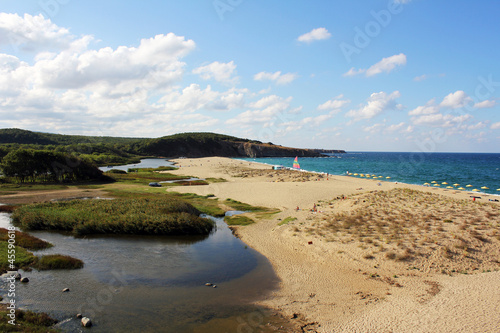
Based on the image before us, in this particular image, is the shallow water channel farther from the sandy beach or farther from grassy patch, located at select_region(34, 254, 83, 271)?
the sandy beach

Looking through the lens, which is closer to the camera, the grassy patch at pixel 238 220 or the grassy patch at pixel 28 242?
the grassy patch at pixel 28 242

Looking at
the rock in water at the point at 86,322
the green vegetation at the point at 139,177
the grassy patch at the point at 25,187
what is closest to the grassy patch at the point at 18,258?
the rock in water at the point at 86,322

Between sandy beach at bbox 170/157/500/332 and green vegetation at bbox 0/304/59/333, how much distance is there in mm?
11386

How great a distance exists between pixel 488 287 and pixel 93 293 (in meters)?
23.4

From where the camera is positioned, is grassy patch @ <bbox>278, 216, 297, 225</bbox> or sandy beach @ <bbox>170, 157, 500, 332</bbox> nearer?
sandy beach @ <bbox>170, 157, 500, 332</bbox>

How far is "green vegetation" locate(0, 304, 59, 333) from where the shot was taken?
12.2m

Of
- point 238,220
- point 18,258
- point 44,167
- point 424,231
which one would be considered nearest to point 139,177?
Result: point 44,167

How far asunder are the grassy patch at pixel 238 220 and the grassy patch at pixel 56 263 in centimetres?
1733

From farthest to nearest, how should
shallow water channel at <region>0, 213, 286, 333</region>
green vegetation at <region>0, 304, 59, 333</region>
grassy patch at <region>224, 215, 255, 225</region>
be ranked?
1. grassy patch at <region>224, 215, 255, 225</region>
2. shallow water channel at <region>0, 213, 286, 333</region>
3. green vegetation at <region>0, 304, 59, 333</region>

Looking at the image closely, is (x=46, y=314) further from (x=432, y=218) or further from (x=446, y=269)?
(x=432, y=218)

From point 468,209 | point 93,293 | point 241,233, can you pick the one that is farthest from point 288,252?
point 468,209

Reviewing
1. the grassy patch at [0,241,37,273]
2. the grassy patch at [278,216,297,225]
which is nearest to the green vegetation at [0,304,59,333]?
the grassy patch at [0,241,37,273]

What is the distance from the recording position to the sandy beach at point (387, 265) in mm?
14250

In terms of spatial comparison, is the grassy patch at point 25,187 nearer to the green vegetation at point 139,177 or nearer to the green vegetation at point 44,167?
the green vegetation at point 44,167
